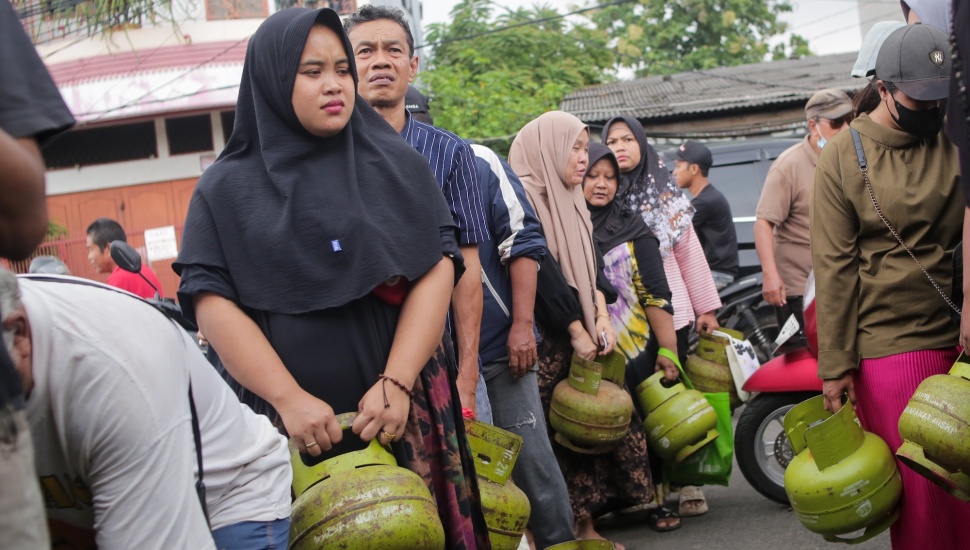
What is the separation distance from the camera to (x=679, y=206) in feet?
19.6

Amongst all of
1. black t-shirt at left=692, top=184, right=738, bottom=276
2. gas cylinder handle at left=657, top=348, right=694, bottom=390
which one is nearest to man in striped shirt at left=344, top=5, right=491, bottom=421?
gas cylinder handle at left=657, top=348, right=694, bottom=390

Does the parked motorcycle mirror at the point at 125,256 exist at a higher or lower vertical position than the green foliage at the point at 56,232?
higher

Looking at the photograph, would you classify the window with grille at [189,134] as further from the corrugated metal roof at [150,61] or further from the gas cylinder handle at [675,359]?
the gas cylinder handle at [675,359]

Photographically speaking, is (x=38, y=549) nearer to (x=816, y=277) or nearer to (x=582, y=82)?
(x=816, y=277)

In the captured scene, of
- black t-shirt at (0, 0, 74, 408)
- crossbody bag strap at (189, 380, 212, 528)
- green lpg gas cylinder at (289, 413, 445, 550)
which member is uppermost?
black t-shirt at (0, 0, 74, 408)

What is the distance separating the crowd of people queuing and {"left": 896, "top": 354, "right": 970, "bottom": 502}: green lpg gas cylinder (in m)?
0.24

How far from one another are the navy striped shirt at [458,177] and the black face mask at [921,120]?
1.44 meters

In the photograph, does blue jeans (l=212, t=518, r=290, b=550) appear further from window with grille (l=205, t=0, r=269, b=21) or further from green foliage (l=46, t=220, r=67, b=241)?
window with grille (l=205, t=0, r=269, b=21)

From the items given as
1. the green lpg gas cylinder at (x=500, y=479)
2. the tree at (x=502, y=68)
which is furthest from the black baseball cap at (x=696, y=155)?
the tree at (x=502, y=68)

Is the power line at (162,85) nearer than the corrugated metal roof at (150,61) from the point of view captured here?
Yes

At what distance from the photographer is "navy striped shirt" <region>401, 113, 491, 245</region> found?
382 cm

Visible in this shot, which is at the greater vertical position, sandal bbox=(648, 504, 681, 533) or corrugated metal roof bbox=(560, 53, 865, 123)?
corrugated metal roof bbox=(560, 53, 865, 123)

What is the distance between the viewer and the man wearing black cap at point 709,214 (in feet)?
27.7

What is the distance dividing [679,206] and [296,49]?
3.45m
